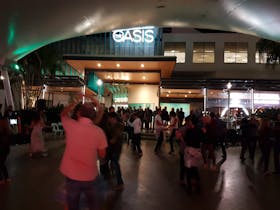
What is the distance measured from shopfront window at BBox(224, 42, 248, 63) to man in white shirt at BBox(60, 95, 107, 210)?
38.9 meters

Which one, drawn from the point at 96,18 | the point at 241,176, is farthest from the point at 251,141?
the point at 96,18

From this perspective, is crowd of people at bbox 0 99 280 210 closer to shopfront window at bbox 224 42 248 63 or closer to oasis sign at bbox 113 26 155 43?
oasis sign at bbox 113 26 155 43

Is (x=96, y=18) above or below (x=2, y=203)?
above

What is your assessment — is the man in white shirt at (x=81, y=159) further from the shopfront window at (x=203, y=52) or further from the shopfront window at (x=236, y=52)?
the shopfront window at (x=236, y=52)

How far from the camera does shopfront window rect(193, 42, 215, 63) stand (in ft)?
137

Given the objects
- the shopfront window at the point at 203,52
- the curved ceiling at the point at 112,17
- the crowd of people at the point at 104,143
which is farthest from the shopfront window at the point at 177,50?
the curved ceiling at the point at 112,17

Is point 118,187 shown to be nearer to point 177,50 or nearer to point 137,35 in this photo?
point 137,35

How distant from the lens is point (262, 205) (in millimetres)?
7098

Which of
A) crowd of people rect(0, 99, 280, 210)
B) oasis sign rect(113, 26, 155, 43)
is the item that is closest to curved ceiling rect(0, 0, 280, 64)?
crowd of people rect(0, 99, 280, 210)

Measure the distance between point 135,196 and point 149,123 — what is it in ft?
61.9

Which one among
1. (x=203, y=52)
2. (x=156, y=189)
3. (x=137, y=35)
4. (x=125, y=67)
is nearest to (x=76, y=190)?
(x=156, y=189)

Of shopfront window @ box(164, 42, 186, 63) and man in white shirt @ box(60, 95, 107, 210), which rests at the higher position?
shopfront window @ box(164, 42, 186, 63)

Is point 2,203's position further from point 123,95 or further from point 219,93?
point 123,95

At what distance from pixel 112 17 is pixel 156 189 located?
6916 mm
